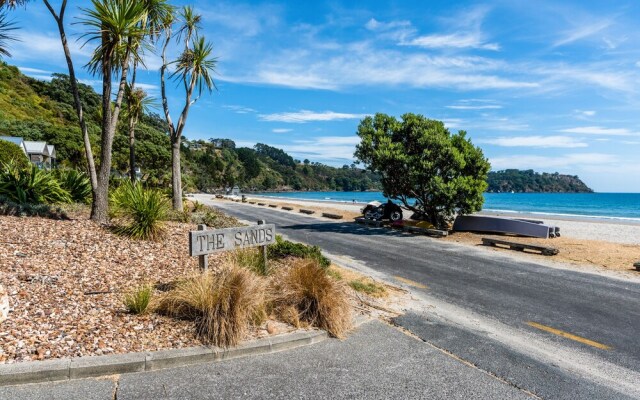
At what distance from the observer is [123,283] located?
634 cm

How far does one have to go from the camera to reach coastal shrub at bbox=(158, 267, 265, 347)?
4840 millimetres

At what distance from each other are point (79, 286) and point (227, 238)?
225cm

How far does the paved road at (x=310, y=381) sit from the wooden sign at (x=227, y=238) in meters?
2.32

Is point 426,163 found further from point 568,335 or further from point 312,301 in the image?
point 312,301

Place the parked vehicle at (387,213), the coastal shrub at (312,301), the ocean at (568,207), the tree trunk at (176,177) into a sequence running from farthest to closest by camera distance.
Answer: the ocean at (568,207) → the parked vehicle at (387,213) → the tree trunk at (176,177) → the coastal shrub at (312,301)

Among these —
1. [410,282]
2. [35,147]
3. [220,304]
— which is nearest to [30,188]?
[220,304]

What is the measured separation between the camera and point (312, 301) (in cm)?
587

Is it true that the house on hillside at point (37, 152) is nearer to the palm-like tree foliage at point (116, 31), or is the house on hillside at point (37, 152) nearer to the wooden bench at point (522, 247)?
the palm-like tree foliage at point (116, 31)

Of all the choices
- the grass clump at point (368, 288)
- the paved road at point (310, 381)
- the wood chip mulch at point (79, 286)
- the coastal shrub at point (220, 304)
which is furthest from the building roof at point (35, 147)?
the paved road at point (310, 381)

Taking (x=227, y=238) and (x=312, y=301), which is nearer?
(x=312, y=301)

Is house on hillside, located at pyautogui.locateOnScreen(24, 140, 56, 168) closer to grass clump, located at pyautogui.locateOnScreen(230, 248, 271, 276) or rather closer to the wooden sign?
grass clump, located at pyautogui.locateOnScreen(230, 248, 271, 276)

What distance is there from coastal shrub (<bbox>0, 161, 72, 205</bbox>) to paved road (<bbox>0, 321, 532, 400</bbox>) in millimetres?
10019

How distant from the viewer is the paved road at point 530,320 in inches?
187

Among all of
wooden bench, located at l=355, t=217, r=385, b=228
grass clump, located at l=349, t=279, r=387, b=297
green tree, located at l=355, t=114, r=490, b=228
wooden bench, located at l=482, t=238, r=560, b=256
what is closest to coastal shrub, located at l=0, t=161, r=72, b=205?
grass clump, located at l=349, t=279, r=387, b=297
